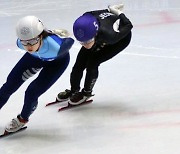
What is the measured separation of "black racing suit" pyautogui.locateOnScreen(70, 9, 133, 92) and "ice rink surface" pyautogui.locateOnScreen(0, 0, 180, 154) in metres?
0.19

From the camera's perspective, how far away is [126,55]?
2.98m

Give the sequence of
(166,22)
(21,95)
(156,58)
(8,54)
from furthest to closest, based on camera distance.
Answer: (166,22)
(8,54)
(156,58)
(21,95)

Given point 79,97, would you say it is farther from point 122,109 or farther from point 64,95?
point 122,109

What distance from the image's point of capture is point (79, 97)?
229cm

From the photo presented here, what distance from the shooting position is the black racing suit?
2047mm

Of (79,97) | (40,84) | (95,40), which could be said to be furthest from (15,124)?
(95,40)

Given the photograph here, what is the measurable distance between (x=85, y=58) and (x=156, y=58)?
800 mm

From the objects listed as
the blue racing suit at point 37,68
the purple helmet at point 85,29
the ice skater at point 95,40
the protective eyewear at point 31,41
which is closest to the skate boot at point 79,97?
the ice skater at point 95,40

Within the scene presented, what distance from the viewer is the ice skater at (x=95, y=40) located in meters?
1.95

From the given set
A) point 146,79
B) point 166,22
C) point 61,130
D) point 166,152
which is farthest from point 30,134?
point 166,22

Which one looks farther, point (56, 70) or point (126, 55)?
point (126, 55)

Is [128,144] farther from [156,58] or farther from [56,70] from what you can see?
[156,58]

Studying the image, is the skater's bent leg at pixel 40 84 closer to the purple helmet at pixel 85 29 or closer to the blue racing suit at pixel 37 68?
the blue racing suit at pixel 37 68

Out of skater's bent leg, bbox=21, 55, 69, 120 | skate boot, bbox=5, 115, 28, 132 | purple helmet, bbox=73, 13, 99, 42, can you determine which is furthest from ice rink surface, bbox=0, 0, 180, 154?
purple helmet, bbox=73, 13, 99, 42
